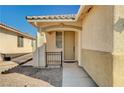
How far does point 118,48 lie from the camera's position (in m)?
4.28

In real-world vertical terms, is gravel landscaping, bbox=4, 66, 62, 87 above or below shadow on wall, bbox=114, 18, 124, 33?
below

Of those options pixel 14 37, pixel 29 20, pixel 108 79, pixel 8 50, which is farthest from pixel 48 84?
pixel 14 37

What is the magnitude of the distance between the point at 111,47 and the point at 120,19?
2.44 feet

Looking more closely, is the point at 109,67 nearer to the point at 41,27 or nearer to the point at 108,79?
the point at 108,79

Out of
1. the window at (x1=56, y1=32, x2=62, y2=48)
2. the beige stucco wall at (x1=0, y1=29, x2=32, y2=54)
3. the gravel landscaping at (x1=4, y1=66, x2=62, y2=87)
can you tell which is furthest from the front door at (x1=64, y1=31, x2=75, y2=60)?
the beige stucco wall at (x1=0, y1=29, x2=32, y2=54)

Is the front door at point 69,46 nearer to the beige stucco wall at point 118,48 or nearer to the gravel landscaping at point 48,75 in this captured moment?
the gravel landscaping at point 48,75

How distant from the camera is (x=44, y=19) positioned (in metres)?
10.4

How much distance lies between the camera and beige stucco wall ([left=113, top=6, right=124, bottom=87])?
4.23 meters

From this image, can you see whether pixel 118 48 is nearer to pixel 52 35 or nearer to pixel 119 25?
pixel 119 25

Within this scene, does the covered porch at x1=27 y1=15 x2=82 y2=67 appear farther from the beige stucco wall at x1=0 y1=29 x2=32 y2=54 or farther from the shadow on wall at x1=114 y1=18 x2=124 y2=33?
the shadow on wall at x1=114 y1=18 x2=124 y2=33

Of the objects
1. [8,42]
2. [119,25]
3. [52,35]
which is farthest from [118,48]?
[8,42]

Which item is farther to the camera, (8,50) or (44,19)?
(8,50)

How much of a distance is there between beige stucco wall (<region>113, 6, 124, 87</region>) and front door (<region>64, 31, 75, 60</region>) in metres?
9.55

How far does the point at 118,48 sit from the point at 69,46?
9.60m
